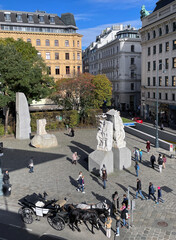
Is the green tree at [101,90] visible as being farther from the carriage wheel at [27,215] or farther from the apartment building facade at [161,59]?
the carriage wheel at [27,215]

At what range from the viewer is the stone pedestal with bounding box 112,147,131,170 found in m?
19.0

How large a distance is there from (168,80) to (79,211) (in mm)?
37867

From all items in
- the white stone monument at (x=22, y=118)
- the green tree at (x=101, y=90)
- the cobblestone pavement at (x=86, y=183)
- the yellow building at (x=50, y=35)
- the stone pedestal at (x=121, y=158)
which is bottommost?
the cobblestone pavement at (x=86, y=183)

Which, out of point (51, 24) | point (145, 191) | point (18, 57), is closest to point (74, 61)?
point (51, 24)

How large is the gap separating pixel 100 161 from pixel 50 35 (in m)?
47.1

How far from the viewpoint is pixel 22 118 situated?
30.8 metres

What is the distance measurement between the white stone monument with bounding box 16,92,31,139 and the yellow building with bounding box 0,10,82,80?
1125 inches

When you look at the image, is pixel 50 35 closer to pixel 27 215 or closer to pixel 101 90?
pixel 101 90

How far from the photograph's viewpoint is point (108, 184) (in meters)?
16.4

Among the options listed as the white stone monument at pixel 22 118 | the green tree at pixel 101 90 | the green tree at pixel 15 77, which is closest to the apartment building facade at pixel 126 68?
the green tree at pixel 101 90

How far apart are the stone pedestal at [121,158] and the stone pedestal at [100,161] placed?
0.80m

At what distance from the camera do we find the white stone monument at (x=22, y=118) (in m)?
30.4

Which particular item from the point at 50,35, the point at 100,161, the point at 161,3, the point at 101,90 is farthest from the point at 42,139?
the point at 50,35

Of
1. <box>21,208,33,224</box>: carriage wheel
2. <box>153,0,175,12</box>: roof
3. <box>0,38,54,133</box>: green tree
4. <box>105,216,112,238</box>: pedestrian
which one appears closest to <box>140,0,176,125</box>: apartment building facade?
<box>153,0,175,12</box>: roof
